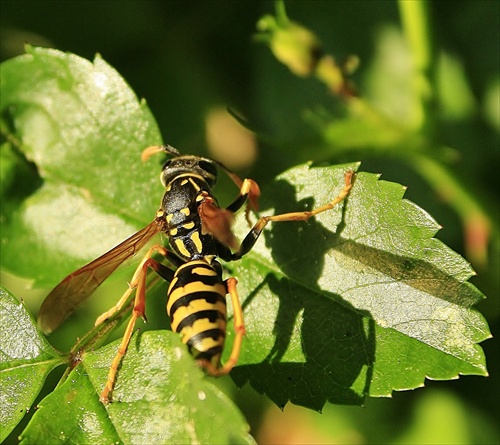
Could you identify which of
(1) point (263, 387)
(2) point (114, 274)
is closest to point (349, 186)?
(1) point (263, 387)

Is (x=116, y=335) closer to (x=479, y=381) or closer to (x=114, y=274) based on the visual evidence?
(x=114, y=274)

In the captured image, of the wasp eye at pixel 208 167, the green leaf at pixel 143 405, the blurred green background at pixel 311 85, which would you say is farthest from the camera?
the blurred green background at pixel 311 85

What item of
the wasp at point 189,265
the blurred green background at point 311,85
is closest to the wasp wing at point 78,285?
the wasp at point 189,265

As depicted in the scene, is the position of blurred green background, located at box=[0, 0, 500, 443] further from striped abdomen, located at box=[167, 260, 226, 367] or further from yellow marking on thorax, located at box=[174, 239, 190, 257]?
striped abdomen, located at box=[167, 260, 226, 367]

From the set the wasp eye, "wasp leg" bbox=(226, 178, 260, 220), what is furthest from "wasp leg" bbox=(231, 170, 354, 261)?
the wasp eye

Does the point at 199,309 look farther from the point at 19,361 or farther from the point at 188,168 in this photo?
the point at 188,168

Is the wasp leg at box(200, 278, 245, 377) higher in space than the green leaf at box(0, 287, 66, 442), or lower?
higher

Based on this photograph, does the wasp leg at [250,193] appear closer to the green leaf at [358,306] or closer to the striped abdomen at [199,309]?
the green leaf at [358,306]
